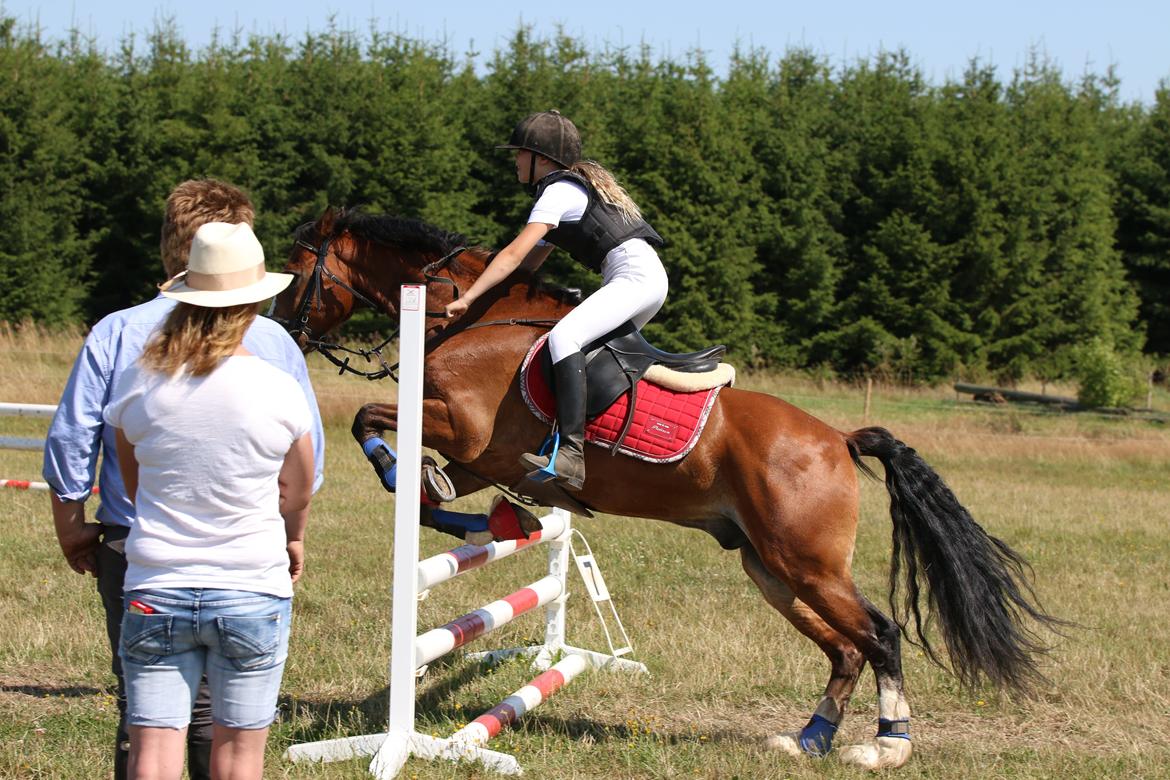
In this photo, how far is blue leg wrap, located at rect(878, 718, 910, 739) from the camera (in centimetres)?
470

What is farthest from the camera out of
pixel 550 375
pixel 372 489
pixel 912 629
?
pixel 372 489

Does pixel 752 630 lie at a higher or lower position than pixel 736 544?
lower

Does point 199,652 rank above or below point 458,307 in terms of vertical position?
below

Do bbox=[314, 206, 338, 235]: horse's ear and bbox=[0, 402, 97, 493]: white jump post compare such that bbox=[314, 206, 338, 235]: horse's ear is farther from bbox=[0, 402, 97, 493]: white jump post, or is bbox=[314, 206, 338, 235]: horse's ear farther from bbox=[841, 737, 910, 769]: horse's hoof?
bbox=[0, 402, 97, 493]: white jump post

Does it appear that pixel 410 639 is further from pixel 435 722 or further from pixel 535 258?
pixel 535 258

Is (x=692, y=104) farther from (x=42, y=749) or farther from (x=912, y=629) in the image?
(x=42, y=749)

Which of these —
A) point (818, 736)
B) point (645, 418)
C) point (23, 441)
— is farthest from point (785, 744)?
point (23, 441)

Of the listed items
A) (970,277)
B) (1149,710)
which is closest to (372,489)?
(1149,710)

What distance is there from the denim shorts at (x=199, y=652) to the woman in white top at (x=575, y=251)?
82.1 inches

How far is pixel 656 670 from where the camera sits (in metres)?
6.02

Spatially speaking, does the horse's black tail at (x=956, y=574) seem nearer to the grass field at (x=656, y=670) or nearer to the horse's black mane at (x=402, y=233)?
the grass field at (x=656, y=670)

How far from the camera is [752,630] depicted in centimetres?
671

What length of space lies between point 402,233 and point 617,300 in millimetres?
1216

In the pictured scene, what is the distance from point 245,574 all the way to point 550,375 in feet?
7.77
